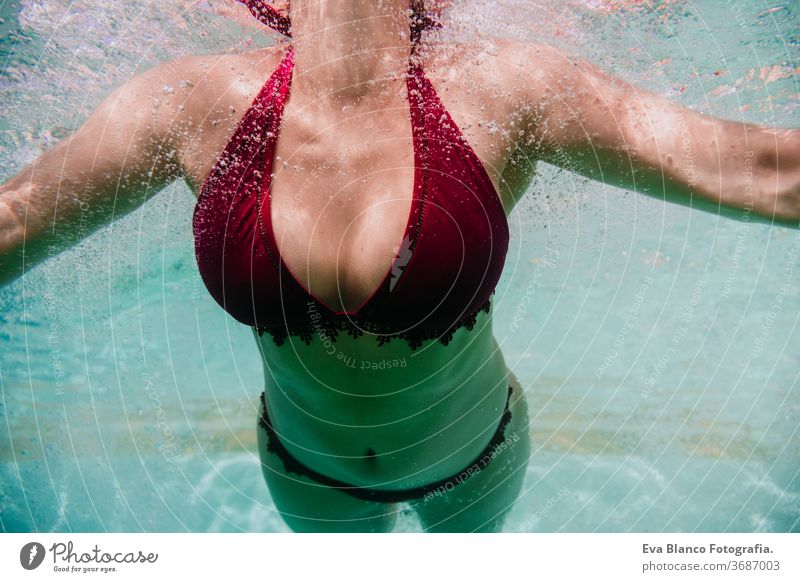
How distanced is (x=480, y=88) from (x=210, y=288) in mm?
402

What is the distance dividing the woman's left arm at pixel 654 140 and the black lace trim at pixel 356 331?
0.24 m

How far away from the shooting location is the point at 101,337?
2.43 meters

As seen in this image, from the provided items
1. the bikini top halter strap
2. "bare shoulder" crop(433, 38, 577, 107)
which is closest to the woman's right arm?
the bikini top halter strap

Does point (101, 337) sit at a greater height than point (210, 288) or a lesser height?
lesser

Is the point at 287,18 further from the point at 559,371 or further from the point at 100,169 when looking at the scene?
the point at 559,371

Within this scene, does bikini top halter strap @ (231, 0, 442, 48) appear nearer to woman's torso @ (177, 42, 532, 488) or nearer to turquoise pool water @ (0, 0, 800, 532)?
woman's torso @ (177, 42, 532, 488)

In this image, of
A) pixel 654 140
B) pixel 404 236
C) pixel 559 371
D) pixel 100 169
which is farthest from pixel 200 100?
pixel 559 371

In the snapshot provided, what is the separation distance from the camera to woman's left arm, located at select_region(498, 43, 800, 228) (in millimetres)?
561

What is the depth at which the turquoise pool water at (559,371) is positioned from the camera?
6.29 feet

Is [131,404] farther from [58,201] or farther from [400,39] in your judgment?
[400,39]

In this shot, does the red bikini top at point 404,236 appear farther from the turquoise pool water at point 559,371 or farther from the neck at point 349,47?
the turquoise pool water at point 559,371

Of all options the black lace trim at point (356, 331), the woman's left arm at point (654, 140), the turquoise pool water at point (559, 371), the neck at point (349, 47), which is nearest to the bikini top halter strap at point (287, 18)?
the neck at point (349, 47)

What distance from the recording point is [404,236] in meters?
0.58
